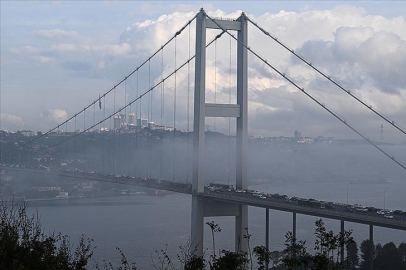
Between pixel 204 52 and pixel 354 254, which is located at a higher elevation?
pixel 204 52

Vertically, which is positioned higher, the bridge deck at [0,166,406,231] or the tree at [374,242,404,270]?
the bridge deck at [0,166,406,231]

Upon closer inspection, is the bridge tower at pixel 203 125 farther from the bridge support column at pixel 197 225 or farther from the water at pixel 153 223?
the water at pixel 153 223

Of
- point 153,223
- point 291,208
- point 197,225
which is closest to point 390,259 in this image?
point 291,208

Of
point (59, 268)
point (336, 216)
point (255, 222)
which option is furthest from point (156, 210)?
point (59, 268)

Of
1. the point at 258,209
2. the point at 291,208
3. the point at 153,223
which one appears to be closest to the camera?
the point at 291,208

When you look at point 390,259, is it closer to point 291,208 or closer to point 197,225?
point 291,208

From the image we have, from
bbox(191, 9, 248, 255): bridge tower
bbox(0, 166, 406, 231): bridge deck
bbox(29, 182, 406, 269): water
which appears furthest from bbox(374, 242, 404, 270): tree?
bbox(29, 182, 406, 269): water

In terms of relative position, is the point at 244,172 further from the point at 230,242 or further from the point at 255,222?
the point at 255,222

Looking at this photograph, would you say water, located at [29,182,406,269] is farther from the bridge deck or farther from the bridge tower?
the bridge deck
